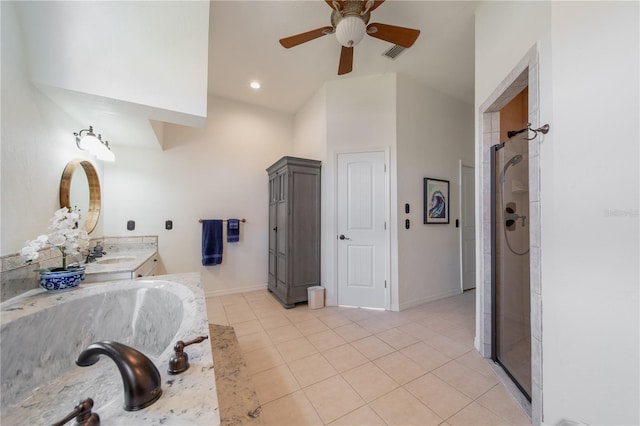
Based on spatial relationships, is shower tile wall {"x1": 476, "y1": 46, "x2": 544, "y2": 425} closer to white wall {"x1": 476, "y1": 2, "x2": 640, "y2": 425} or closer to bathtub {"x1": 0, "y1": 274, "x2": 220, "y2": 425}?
white wall {"x1": 476, "y1": 2, "x2": 640, "y2": 425}

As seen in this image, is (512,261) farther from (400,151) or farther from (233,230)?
(233,230)

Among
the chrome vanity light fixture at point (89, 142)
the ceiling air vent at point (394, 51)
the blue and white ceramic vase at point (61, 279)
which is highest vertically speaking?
the ceiling air vent at point (394, 51)

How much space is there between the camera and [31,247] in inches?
49.5

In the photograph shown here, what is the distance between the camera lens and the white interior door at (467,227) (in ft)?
11.2

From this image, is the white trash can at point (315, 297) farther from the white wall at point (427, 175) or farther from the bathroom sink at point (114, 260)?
the bathroom sink at point (114, 260)

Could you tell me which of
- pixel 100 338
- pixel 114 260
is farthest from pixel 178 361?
pixel 114 260

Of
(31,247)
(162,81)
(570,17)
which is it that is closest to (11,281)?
(31,247)

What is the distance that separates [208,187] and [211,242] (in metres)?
0.81

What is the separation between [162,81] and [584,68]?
2299mm

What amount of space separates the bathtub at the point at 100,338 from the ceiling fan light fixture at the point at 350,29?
2.11m

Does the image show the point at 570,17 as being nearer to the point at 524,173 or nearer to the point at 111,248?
the point at 524,173

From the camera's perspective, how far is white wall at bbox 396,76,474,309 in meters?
2.91

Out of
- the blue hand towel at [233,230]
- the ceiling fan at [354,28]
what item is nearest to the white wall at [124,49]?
the ceiling fan at [354,28]

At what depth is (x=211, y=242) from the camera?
3.26 m
